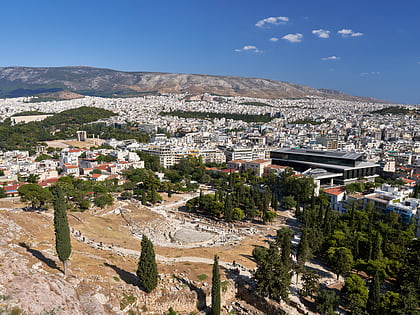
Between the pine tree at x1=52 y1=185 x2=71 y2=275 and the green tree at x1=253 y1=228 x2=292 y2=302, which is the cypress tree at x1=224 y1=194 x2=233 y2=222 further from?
the pine tree at x1=52 y1=185 x2=71 y2=275

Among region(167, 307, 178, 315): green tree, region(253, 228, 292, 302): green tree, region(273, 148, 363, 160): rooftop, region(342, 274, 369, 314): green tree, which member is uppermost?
region(273, 148, 363, 160): rooftop

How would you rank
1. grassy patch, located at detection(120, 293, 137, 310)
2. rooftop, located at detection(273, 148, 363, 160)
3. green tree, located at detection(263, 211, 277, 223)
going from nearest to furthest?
grassy patch, located at detection(120, 293, 137, 310), green tree, located at detection(263, 211, 277, 223), rooftop, located at detection(273, 148, 363, 160)

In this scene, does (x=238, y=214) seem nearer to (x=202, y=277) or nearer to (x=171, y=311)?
(x=202, y=277)

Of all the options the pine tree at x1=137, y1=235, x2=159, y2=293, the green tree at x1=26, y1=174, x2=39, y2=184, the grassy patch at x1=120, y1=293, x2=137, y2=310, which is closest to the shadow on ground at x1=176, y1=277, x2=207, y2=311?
the pine tree at x1=137, y1=235, x2=159, y2=293

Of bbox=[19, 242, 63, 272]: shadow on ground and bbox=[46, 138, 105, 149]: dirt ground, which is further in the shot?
bbox=[46, 138, 105, 149]: dirt ground

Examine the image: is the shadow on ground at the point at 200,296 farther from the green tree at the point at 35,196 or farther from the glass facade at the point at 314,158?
the glass facade at the point at 314,158

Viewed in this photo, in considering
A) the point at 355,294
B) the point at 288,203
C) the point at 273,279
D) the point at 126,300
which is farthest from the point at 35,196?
the point at 288,203
